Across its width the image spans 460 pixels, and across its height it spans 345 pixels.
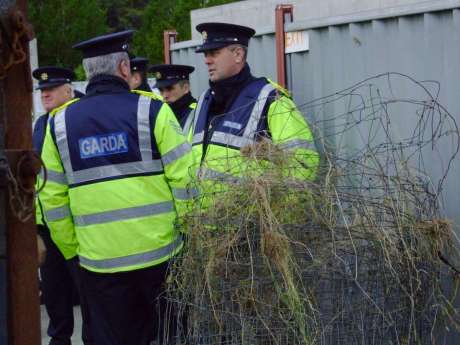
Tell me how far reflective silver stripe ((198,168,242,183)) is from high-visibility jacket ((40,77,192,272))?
336mm

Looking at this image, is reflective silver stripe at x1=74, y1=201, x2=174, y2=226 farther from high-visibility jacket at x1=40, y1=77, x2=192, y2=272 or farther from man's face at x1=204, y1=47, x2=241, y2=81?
man's face at x1=204, y1=47, x2=241, y2=81

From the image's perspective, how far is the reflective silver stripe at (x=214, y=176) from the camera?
437cm

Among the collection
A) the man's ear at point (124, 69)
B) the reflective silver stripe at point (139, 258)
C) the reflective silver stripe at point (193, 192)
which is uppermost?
the man's ear at point (124, 69)

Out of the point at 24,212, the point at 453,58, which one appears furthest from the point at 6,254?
the point at 453,58

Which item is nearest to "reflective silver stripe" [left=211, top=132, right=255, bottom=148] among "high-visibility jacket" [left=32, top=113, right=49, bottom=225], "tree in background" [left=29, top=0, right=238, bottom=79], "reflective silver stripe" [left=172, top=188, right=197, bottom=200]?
"reflective silver stripe" [left=172, top=188, right=197, bottom=200]

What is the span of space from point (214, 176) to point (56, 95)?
144 inches

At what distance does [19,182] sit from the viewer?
113 inches

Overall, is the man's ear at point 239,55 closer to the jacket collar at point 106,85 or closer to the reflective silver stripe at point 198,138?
the reflective silver stripe at point 198,138

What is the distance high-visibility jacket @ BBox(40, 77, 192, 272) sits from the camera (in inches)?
196

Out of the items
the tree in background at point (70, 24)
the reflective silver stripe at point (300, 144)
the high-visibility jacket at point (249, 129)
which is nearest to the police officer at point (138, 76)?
the high-visibility jacket at point (249, 129)

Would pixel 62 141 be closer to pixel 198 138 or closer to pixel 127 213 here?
pixel 127 213

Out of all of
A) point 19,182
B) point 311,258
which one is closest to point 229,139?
point 311,258

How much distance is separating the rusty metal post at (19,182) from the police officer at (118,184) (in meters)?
2.03

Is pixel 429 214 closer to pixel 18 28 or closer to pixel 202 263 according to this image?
pixel 202 263
